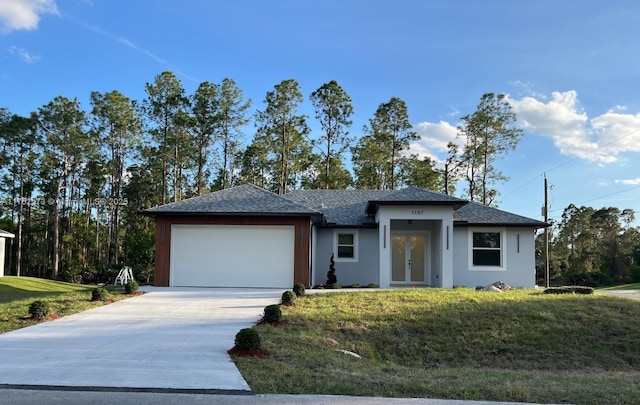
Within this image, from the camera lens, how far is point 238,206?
56.3ft

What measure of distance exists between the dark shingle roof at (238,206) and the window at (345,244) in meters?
3.27

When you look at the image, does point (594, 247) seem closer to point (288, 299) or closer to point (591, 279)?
point (591, 279)

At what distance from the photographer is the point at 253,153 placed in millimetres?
34469

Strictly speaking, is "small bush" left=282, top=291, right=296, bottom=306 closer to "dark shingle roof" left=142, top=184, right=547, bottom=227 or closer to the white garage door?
the white garage door

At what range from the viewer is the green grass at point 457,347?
231 inches

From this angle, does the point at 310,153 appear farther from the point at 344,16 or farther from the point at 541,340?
the point at 541,340

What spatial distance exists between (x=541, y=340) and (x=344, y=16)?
10824mm

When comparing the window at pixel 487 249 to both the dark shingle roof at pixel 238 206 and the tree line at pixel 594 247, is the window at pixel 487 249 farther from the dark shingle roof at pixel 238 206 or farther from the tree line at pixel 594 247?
the tree line at pixel 594 247

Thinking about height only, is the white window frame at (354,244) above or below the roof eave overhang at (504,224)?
below

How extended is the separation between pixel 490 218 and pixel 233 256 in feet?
34.1

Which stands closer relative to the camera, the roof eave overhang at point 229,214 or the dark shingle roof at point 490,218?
the roof eave overhang at point 229,214

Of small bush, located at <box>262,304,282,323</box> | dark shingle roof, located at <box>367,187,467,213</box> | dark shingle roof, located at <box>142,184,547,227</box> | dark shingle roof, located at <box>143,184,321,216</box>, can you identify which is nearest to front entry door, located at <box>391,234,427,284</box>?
dark shingle roof, located at <box>142,184,547,227</box>

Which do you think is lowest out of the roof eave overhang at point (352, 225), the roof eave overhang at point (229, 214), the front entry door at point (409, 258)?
the front entry door at point (409, 258)

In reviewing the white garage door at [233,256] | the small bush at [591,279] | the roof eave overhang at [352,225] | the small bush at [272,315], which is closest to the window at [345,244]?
the roof eave overhang at [352,225]
